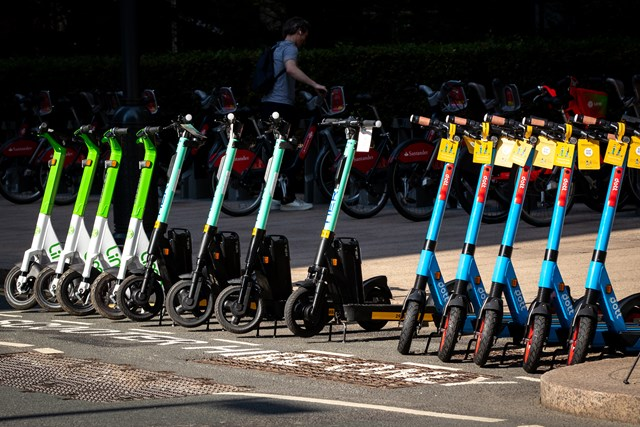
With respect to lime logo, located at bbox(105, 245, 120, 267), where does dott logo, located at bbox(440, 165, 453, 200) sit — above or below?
above

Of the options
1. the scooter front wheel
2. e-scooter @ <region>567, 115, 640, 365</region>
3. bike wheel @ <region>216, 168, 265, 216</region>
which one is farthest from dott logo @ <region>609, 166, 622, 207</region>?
bike wheel @ <region>216, 168, 265, 216</region>

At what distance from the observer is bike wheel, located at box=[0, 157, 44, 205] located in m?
19.0

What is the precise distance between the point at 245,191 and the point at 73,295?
19.3 feet

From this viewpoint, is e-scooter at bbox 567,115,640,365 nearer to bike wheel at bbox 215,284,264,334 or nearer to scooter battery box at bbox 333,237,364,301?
scooter battery box at bbox 333,237,364,301

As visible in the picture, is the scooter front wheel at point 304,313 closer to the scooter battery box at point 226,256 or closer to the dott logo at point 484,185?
the scooter battery box at point 226,256

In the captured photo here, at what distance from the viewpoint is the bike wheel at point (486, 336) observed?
8508 millimetres

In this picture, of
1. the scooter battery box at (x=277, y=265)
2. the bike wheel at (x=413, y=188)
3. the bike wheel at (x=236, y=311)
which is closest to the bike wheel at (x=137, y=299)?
the bike wheel at (x=236, y=311)

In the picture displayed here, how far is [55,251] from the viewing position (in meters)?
11.6

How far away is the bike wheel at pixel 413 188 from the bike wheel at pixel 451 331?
21.5 ft

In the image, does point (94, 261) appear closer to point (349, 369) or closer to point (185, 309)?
point (185, 309)

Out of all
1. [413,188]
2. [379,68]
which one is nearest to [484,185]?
[413,188]

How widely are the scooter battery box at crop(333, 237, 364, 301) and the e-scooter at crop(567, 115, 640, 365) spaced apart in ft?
5.28

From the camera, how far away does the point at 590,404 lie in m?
7.15

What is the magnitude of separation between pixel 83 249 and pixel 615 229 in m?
5.39
